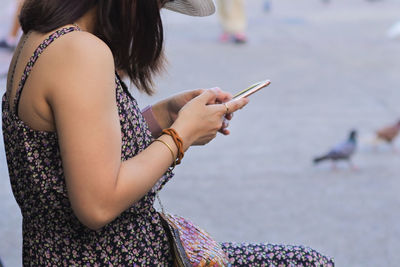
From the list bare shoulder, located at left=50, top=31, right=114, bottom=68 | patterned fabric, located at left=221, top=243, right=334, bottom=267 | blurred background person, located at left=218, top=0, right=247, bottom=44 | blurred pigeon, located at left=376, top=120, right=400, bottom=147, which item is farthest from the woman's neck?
blurred background person, located at left=218, top=0, right=247, bottom=44

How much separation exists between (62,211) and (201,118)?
42 cm

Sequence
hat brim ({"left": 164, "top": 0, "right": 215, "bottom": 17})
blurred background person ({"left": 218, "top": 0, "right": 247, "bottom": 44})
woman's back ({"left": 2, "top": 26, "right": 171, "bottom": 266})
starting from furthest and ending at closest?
blurred background person ({"left": 218, "top": 0, "right": 247, "bottom": 44})
hat brim ({"left": 164, "top": 0, "right": 215, "bottom": 17})
woman's back ({"left": 2, "top": 26, "right": 171, "bottom": 266})

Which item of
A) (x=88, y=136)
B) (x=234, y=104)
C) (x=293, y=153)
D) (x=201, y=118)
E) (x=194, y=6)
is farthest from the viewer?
(x=293, y=153)

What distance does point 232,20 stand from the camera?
32.9 ft

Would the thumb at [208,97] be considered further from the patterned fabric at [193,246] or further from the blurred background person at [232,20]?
the blurred background person at [232,20]

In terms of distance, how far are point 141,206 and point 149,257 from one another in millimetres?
133

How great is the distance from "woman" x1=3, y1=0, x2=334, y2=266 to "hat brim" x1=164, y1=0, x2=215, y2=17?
10.9 inches

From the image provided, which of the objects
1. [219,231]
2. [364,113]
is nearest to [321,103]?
[364,113]

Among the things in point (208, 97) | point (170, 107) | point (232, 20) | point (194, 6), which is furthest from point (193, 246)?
point (232, 20)

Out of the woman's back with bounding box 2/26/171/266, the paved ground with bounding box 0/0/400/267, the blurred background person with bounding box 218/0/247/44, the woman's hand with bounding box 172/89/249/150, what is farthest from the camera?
the blurred background person with bounding box 218/0/247/44

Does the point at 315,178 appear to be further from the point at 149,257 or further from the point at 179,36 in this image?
the point at 179,36

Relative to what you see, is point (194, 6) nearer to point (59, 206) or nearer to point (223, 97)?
point (223, 97)

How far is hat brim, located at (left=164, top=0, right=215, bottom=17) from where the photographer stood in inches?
77.2

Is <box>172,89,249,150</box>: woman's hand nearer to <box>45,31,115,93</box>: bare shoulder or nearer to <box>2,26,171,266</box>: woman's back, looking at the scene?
<box>2,26,171,266</box>: woman's back
